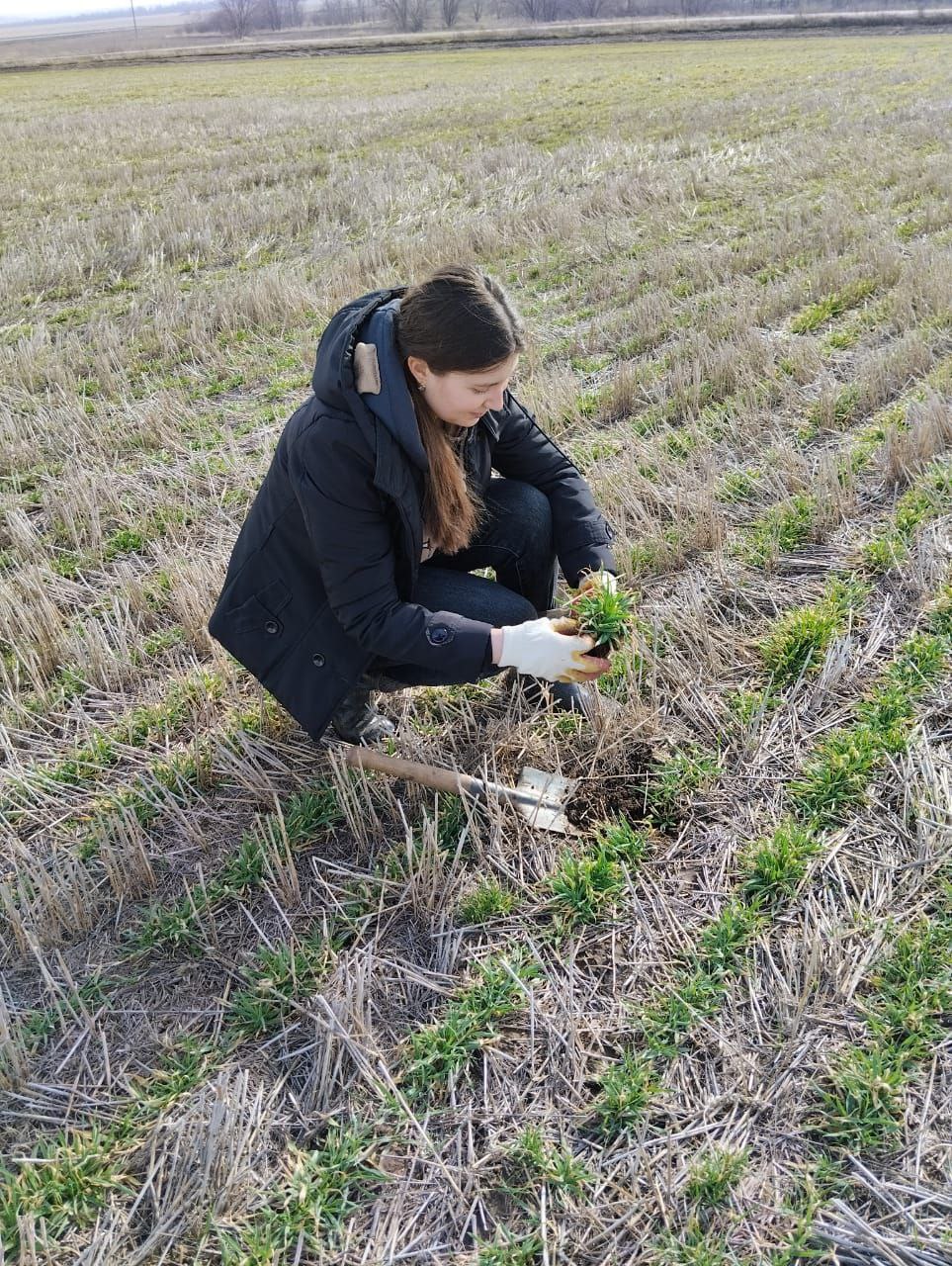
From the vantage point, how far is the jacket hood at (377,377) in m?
2.70

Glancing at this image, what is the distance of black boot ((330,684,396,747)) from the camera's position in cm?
327

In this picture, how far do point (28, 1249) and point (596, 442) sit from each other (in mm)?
4386

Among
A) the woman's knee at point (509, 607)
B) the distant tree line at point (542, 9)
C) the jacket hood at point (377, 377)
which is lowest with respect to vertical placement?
the woman's knee at point (509, 607)

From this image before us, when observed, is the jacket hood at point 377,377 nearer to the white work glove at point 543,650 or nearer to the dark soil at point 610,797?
the white work glove at point 543,650

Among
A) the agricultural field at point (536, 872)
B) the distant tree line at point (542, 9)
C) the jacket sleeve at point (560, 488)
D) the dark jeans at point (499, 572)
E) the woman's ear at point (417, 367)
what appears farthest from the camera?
the distant tree line at point (542, 9)

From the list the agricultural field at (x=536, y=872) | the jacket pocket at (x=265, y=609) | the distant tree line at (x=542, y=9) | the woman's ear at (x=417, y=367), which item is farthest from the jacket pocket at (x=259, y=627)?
the distant tree line at (x=542, y=9)

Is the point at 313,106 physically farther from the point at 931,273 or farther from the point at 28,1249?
the point at 28,1249

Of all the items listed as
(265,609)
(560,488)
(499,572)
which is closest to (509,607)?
(499,572)

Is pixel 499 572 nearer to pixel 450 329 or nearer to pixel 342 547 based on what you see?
pixel 342 547

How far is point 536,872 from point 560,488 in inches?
55.4

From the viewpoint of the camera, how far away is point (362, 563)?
9.29ft

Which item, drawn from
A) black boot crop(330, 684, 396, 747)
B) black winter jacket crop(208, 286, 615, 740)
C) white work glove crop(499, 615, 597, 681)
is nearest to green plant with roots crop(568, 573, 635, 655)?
white work glove crop(499, 615, 597, 681)

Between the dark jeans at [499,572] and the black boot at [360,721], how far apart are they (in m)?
0.11

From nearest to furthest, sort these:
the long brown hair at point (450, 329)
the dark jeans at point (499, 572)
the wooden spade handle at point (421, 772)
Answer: the long brown hair at point (450, 329) → the wooden spade handle at point (421, 772) → the dark jeans at point (499, 572)
